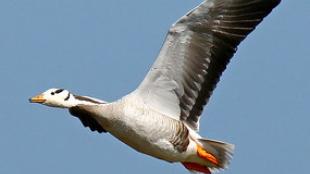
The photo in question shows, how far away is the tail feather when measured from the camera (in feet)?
41.5

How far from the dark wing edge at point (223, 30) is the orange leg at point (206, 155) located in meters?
0.30

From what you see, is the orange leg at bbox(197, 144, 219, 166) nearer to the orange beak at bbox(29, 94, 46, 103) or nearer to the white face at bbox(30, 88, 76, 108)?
the white face at bbox(30, 88, 76, 108)

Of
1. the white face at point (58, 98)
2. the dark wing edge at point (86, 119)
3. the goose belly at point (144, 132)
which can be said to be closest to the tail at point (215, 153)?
the goose belly at point (144, 132)

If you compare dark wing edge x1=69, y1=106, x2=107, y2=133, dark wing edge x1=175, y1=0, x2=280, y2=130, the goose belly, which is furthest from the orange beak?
dark wing edge x1=175, y1=0, x2=280, y2=130

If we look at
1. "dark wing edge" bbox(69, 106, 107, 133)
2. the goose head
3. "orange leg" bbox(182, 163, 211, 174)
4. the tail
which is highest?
the goose head

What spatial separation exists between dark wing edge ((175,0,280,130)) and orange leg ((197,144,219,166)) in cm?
30

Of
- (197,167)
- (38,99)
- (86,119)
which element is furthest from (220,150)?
(38,99)

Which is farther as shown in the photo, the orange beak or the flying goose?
the orange beak

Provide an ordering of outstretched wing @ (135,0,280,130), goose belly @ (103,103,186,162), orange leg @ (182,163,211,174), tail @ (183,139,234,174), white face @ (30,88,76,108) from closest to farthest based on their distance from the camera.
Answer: goose belly @ (103,103,186,162)
outstretched wing @ (135,0,280,130)
white face @ (30,88,76,108)
tail @ (183,139,234,174)
orange leg @ (182,163,211,174)

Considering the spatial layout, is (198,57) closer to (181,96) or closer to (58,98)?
(181,96)

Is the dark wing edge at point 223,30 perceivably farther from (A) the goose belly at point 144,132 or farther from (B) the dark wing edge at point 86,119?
(B) the dark wing edge at point 86,119

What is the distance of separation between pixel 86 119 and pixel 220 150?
1761 mm

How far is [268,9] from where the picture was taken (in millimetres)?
12430

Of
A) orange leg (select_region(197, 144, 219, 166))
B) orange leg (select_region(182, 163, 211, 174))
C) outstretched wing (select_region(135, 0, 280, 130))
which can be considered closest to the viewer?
outstretched wing (select_region(135, 0, 280, 130))
